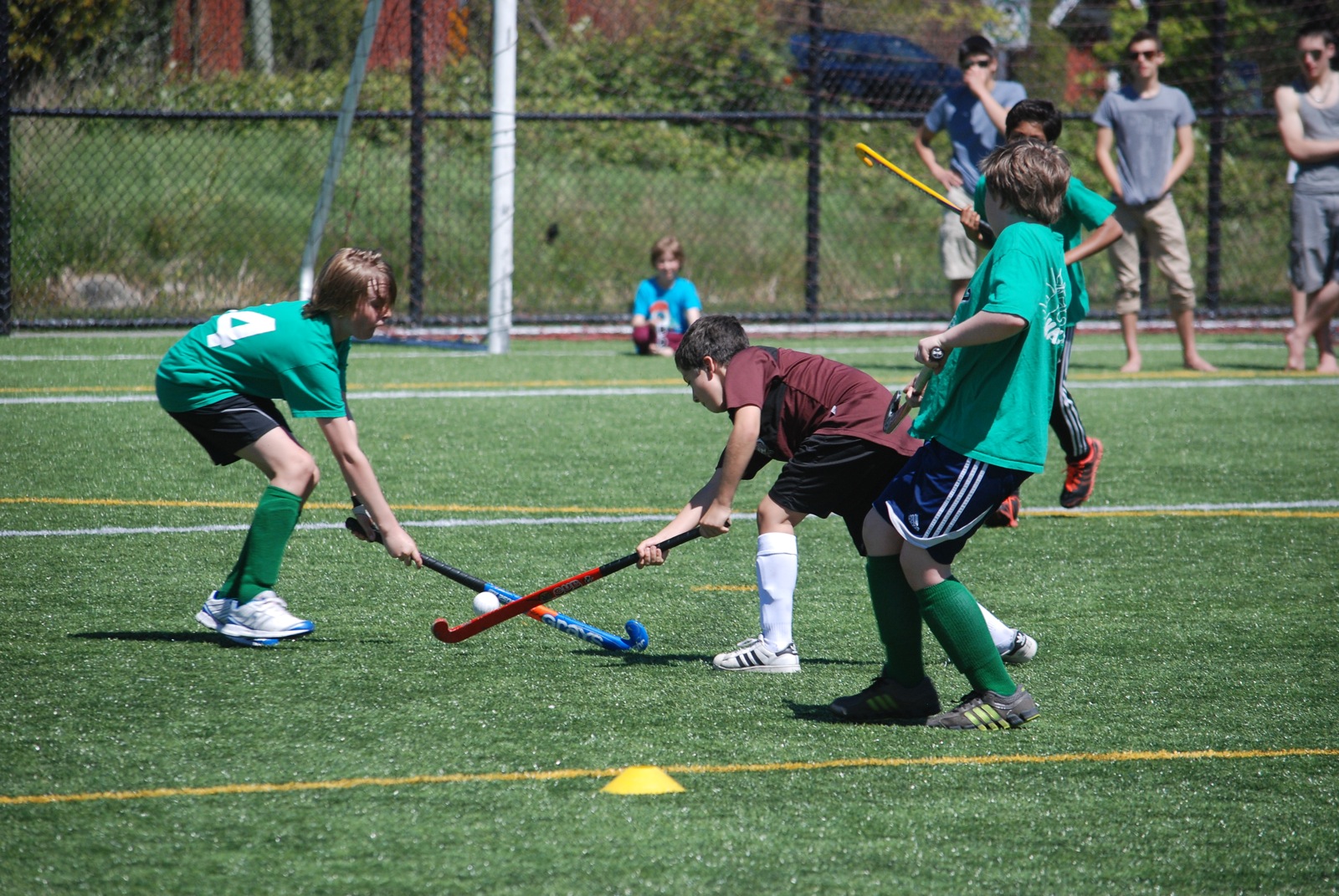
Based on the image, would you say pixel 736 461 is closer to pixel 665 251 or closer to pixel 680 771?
pixel 680 771

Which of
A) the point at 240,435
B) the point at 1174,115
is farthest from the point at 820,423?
the point at 1174,115

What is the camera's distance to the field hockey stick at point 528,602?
3.61 metres

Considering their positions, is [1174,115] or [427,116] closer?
[1174,115]

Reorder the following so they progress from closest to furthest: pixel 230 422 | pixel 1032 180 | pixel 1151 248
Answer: pixel 1032 180
pixel 230 422
pixel 1151 248

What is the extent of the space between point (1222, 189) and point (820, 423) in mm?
11716

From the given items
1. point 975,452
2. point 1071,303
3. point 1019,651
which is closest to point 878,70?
point 1071,303

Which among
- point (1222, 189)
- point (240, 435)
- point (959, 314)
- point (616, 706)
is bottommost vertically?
point (616, 706)

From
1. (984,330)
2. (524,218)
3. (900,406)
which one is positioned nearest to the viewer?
(984,330)

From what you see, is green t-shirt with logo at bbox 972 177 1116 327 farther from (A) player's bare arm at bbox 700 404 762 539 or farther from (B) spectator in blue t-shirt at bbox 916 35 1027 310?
(B) spectator in blue t-shirt at bbox 916 35 1027 310

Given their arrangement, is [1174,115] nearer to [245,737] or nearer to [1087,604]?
[1087,604]

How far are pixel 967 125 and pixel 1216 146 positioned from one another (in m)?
5.65

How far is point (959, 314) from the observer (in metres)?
3.58

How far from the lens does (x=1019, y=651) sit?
3.65 metres

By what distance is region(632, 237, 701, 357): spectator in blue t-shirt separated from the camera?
34.2ft
